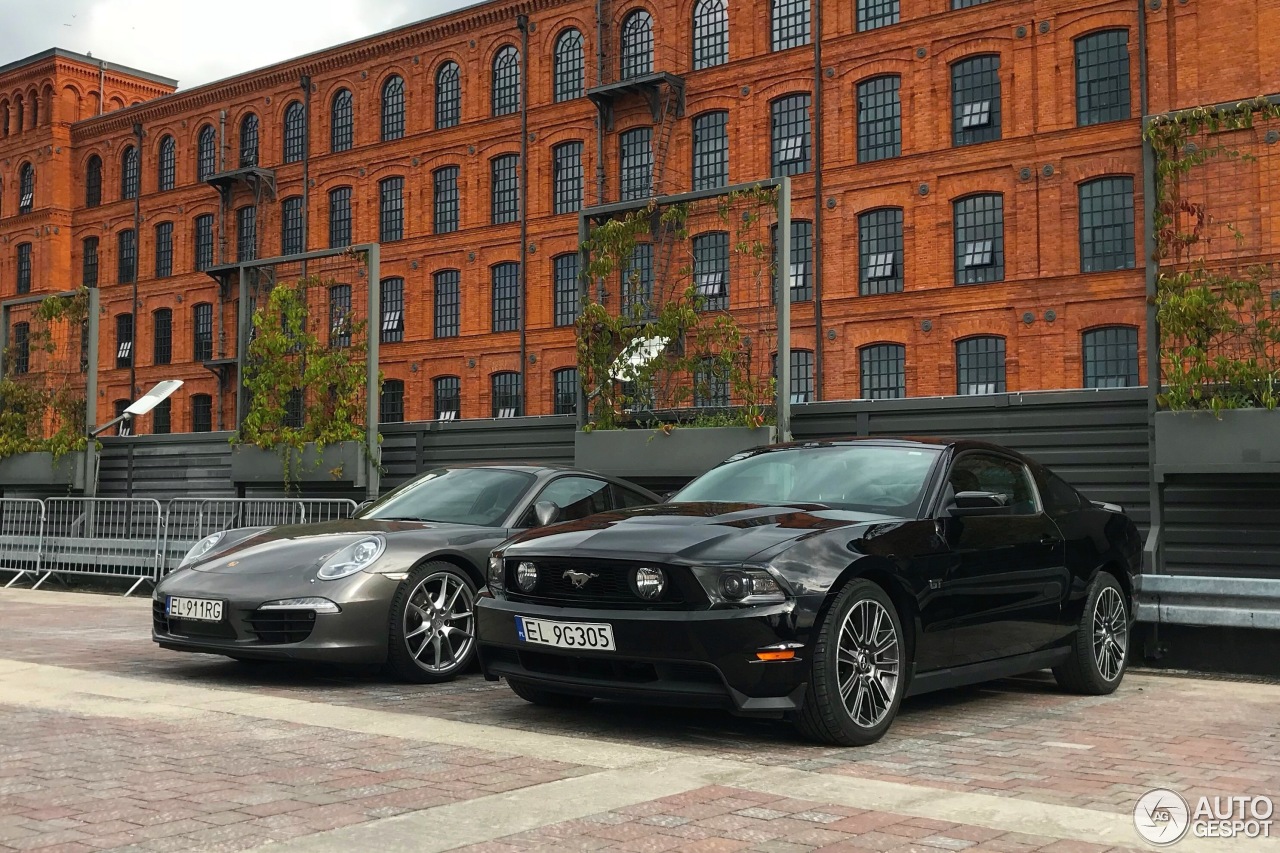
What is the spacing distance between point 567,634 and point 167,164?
49840 millimetres

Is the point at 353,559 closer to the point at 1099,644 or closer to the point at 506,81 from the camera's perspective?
the point at 1099,644

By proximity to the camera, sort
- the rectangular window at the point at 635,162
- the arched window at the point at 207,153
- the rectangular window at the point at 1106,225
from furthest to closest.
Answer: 1. the arched window at the point at 207,153
2. the rectangular window at the point at 635,162
3. the rectangular window at the point at 1106,225

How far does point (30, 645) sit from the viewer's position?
32.9ft

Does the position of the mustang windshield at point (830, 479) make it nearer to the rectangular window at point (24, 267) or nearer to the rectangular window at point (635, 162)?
the rectangular window at point (635, 162)

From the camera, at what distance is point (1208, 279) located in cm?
982

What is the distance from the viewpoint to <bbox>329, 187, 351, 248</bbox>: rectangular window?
150 feet

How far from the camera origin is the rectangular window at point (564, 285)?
132 ft

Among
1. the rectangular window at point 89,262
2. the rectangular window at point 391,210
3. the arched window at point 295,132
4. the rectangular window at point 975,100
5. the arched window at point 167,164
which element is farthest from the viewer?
the rectangular window at point 89,262

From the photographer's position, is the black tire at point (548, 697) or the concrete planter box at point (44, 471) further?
the concrete planter box at point (44, 471)

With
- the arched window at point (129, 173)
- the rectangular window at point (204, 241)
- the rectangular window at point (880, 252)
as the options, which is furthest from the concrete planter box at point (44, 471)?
the arched window at point (129, 173)

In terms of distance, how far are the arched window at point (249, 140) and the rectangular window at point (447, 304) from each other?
9835mm

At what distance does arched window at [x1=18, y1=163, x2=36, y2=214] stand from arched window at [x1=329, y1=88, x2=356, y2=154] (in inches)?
652

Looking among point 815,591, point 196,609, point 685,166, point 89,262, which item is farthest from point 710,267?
point 89,262

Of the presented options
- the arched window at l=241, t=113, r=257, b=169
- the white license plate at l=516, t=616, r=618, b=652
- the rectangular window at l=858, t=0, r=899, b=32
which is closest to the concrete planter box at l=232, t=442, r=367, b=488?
the white license plate at l=516, t=616, r=618, b=652
